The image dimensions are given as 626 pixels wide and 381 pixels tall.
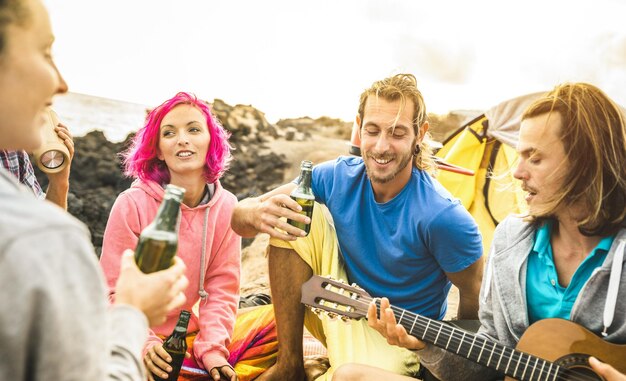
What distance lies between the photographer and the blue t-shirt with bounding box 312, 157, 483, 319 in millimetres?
3199

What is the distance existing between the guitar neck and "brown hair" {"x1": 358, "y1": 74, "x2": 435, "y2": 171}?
103cm

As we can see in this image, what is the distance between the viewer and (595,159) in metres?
2.62

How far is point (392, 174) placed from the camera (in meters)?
3.28

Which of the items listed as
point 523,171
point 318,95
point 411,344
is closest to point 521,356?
point 411,344

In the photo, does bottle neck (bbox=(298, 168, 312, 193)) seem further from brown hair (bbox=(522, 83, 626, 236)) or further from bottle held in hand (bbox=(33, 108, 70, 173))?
bottle held in hand (bbox=(33, 108, 70, 173))

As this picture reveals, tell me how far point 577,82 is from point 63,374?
7.73 ft

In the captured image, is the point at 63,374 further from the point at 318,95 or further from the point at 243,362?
the point at 318,95

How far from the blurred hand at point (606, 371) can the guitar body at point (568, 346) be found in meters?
0.08

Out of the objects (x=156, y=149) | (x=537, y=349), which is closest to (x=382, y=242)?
(x=537, y=349)

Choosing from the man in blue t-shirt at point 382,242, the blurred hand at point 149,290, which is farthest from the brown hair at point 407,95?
the blurred hand at point 149,290

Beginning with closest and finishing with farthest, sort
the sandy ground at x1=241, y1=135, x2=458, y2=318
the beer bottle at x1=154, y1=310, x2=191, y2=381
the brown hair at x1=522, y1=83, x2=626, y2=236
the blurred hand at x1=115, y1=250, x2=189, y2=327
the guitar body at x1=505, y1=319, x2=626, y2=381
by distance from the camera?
the blurred hand at x1=115, y1=250, x2=189, y2=327, the guitar body at x1=505, y1=319, x2=626, y2=381, the brown hair at x1=522, y1=83, x2=626, y2=236, the beer bottle at x1=154, y1=310, x2=191, y2=381, the sandy ground at x1=241, y1=135, x2=458, y2=318

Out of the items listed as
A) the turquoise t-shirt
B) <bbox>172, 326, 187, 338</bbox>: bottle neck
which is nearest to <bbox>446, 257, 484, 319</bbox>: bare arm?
the turquoise t-shirt

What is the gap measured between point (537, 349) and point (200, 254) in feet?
6.06

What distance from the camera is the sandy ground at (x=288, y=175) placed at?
5629 millimetres
